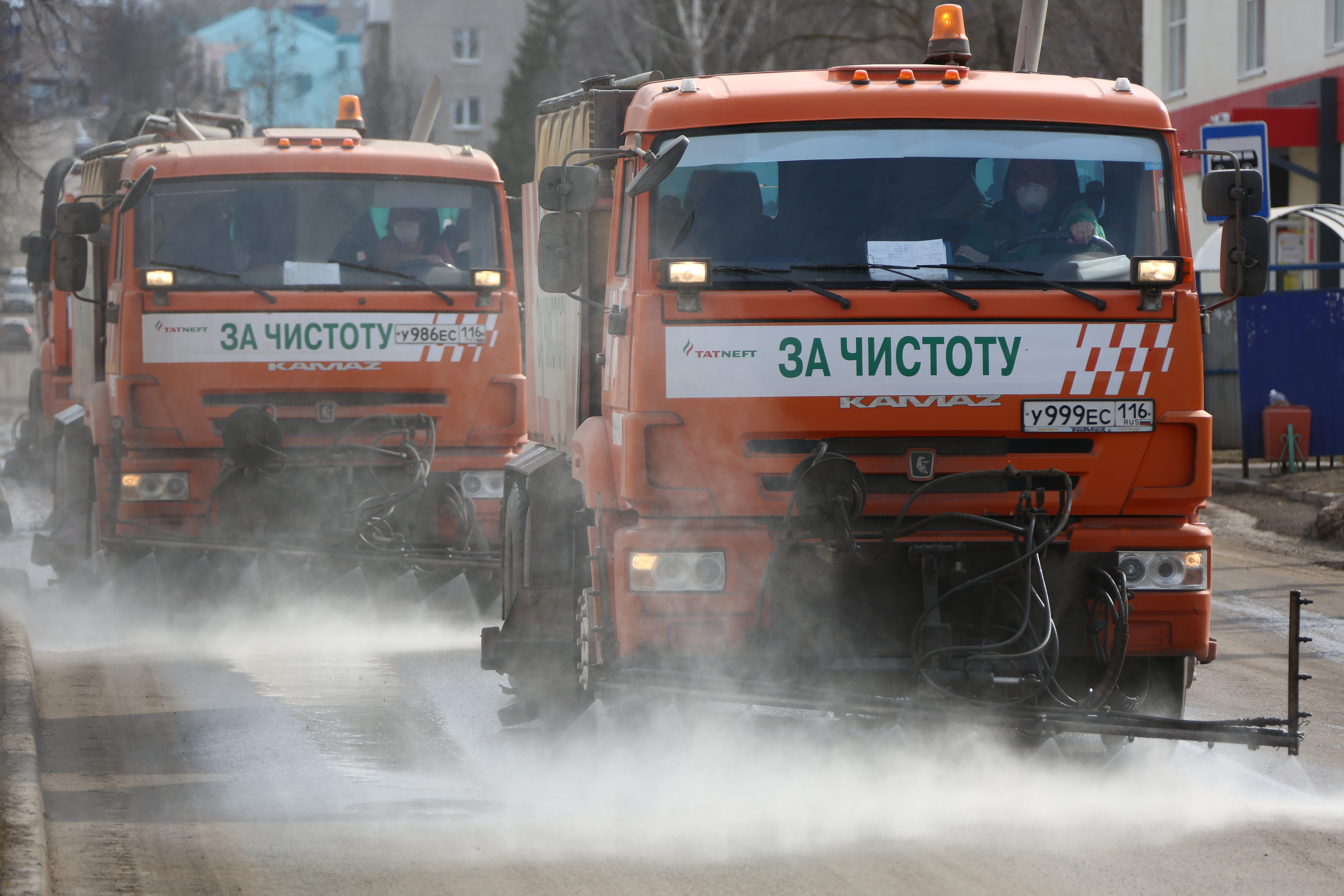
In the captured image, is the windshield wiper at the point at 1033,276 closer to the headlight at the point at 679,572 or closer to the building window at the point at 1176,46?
the headlight at the point at 679,572

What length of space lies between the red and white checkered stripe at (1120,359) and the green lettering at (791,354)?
36.9 inches

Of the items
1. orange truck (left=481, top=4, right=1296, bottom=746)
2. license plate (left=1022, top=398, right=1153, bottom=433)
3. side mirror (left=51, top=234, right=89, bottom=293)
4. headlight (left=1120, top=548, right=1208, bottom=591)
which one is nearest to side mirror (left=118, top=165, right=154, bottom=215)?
side mirror (left=51, top=234, right=89, bottom=293)

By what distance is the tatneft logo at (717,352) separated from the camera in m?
5.94

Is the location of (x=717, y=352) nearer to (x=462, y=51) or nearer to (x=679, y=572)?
(x=679, y=572)

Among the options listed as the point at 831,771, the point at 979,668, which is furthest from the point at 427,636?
the point at 979,668

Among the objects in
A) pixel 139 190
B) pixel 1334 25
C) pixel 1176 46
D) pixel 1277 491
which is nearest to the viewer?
pixel 139 190

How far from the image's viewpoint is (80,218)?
1018 centimetres

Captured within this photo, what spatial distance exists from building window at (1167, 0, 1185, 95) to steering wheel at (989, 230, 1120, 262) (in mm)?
25610

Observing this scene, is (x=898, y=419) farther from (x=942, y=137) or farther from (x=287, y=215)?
(x=287, y=215)

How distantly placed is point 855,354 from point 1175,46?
26.9m

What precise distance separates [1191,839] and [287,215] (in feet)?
21.2

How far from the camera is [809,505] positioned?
230 inches

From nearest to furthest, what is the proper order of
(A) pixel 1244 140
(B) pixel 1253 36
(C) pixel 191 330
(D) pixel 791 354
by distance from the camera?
(D) pixel 791 354 → (C) pixel 191 330 → (A) pixel 1244 140 → (B) pixel 1253 36

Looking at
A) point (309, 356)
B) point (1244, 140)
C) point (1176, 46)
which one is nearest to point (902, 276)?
point (309, 356)
